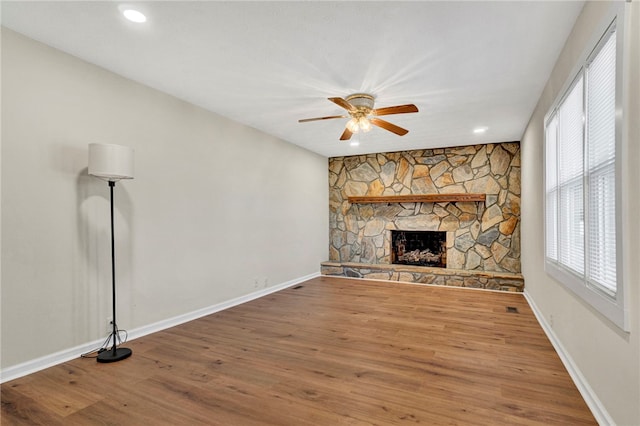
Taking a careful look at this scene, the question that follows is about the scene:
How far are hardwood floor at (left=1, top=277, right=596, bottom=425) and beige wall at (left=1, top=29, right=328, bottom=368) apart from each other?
1.40 ft

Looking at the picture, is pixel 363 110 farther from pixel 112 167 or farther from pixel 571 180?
pixel 112 167

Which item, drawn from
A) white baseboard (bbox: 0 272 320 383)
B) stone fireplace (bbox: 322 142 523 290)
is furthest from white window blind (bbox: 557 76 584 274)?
white baseboard (bbox: 0 272 320 383)

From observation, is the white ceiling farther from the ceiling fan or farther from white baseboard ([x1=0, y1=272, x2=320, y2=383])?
white baseboard ([x1=0, y1=272, x2=320, y2=383])

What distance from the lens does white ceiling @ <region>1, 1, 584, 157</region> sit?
217cm

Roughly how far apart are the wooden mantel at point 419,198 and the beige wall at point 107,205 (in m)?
2.32

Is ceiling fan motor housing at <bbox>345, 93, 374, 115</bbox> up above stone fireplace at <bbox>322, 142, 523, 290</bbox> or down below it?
above

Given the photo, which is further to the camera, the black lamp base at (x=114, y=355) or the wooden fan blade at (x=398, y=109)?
the wooden fan blade at (x=398, y=109)

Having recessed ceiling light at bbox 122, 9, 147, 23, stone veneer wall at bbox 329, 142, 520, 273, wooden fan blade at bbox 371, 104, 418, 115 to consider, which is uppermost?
recessed ceiling light at bbox 122, 9, 147, 23

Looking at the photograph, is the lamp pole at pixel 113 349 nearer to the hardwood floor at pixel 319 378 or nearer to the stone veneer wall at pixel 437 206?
the hardwood floor at pixel 319 378

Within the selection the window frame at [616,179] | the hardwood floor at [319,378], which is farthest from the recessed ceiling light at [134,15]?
the window frame at [616,179]

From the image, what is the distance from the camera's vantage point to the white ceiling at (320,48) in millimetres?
2170

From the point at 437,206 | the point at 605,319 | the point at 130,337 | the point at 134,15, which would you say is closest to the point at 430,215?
the point at 437,206

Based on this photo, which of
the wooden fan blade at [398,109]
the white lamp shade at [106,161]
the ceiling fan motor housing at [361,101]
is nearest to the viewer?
the white lamp shade at [106,161]

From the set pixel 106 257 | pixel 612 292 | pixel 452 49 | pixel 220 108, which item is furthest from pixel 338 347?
pixel 220 108
